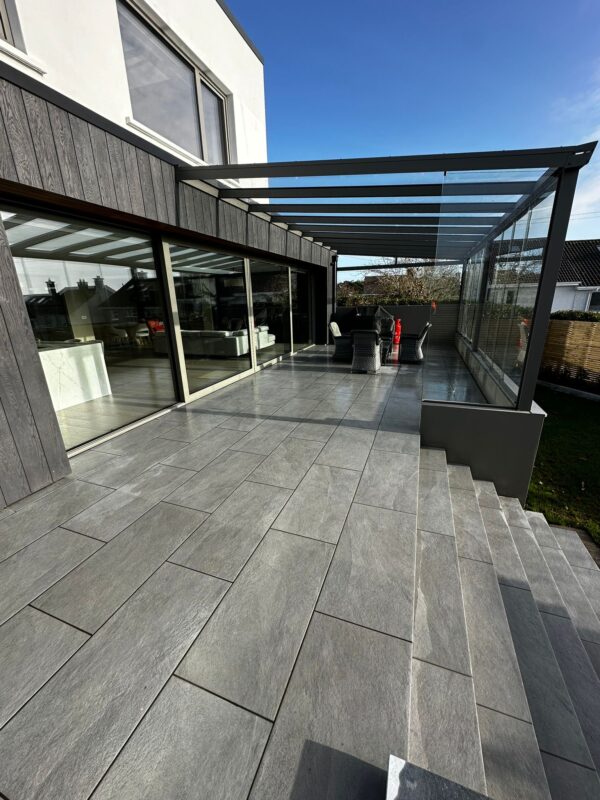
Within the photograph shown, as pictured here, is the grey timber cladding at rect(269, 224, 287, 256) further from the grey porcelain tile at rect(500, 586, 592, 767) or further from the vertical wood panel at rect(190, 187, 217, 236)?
the grey porcelain tile at rect(500, 586, 592, 767)

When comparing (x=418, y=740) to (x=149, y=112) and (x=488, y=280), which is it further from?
(x=488, y=280)

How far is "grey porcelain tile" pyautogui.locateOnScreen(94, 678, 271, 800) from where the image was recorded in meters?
1.02

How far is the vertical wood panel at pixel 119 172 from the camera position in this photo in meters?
2.84

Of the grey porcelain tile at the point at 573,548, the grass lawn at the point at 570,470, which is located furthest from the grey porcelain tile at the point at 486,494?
the grass lawn at the point at 570,470

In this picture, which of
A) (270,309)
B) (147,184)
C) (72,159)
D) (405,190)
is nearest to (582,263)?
(270,309)

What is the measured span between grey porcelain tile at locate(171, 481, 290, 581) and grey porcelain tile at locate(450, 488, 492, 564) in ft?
4.28

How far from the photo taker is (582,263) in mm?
14672

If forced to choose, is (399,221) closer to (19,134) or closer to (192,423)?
(192,423)

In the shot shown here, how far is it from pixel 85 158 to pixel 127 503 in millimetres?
2660

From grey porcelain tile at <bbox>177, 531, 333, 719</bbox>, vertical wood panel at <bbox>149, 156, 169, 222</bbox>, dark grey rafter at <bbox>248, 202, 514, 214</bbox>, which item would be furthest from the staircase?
vertical wood panel at <bbox>149, 156, 169, 222</bbox>

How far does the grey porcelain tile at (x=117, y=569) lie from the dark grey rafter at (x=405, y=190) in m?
3.58

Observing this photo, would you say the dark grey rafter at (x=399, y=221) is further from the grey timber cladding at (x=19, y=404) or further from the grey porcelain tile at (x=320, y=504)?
the grey timber cladding at (x=19, y=404)

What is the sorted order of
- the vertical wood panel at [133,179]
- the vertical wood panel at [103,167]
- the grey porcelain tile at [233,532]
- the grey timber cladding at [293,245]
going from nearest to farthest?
the grey porcelain tile at [233,532]
the vertical wood panel at [103,167]
the vertical wood panel at [133,179]
the grey timber cladding at [293,245]

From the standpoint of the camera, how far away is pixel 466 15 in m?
4.18
